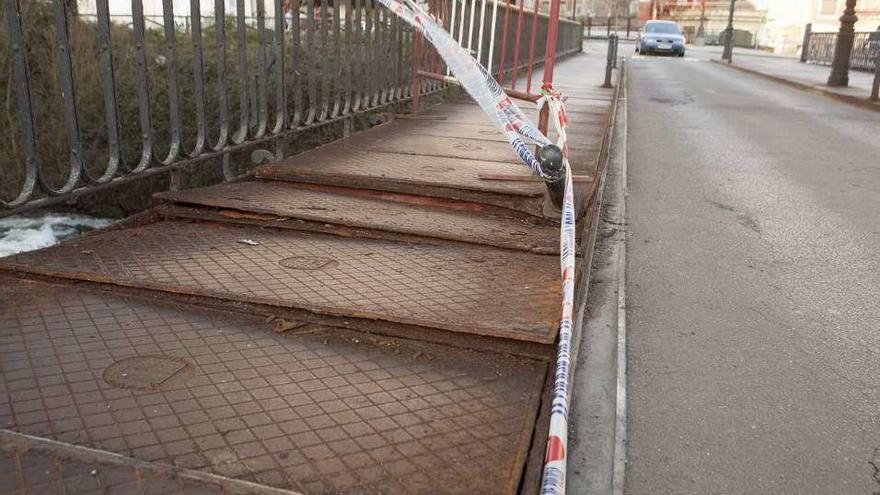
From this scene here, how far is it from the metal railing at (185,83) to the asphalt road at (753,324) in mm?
2895

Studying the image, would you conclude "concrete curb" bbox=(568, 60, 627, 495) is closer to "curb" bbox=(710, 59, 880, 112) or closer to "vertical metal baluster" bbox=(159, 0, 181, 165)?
"vertical metal baluster" bbox=(159, 0, 181, 165)

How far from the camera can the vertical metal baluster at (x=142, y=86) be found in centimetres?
401

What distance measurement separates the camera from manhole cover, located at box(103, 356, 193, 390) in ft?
8.32

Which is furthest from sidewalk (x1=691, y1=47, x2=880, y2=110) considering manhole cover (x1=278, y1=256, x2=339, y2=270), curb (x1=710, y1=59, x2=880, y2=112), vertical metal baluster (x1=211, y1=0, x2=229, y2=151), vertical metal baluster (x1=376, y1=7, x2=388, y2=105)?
manhole cover (x1=278, y1=256, x2=339, y2=270)

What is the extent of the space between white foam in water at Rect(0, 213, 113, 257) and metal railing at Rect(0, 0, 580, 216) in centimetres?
80

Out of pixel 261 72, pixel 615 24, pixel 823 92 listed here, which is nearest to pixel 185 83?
pixel 261 72

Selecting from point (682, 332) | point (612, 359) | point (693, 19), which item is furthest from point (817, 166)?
point (693, 19)

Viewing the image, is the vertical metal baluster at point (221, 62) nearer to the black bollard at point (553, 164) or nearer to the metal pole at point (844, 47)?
the black bollard at point (553, 164)

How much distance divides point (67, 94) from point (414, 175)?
2277 millimetres

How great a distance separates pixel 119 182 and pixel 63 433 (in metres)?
2.11

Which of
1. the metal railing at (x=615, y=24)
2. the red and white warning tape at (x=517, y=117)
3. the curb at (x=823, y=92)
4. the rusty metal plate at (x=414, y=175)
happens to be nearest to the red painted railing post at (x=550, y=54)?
the red and white warning tape at (x=517, y=117)

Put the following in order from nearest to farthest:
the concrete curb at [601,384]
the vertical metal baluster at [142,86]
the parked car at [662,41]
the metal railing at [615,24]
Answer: the concrete curb at [601,384] < the vertical metal baluster at [142,86] < the parked car at [662,41] < the metal railing at [615,24]

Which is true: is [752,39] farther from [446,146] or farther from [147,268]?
[147,268]

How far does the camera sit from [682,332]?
362cm
